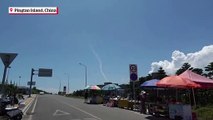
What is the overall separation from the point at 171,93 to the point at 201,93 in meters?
3.18

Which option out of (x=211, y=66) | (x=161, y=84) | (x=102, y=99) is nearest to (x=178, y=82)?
(x=161, y=84)

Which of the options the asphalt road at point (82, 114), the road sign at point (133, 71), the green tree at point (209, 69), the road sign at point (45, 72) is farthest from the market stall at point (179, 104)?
the road sign at point (45, 72)

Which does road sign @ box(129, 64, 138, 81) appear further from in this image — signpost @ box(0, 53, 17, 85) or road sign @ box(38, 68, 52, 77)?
road sign @ box(38, 68, 52, 77)

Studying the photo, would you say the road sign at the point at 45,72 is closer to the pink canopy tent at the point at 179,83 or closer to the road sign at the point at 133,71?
the road sign at the point at 133,71

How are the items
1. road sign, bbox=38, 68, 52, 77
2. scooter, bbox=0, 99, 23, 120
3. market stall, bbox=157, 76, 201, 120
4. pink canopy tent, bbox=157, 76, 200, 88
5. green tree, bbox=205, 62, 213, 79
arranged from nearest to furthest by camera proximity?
scooter, bbox=0, 99, 23, 120, market stall, bbox=157, 76, 201, 120, pink canopy tent, bbox=157, 76, 200, 88, green tree, bbox=205, 62, 213, 79, road sign, bbox=38, 68, 52, 77

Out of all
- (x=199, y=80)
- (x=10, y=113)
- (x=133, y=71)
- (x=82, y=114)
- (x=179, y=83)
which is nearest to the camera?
(x=10, y=113)

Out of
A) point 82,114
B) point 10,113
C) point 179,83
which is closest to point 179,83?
point 179,83

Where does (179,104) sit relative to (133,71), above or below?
below

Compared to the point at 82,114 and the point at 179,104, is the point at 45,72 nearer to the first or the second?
the point at 82,114

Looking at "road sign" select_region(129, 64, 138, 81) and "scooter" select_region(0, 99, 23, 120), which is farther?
"road sign" select_region(129, 64, 138, 81)

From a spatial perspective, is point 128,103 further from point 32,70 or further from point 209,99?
point 32,70

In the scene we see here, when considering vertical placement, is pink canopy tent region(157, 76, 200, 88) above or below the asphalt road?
above

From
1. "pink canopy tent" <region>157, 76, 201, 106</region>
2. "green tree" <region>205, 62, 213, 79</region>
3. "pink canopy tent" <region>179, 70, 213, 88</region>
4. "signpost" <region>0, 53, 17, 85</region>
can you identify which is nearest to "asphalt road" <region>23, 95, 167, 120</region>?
"pink canopy tent" <region>157, 76, 201, 106</region>

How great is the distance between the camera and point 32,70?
61.0 meters
